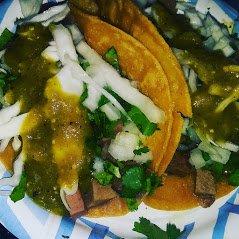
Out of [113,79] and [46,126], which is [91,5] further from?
[46,126]

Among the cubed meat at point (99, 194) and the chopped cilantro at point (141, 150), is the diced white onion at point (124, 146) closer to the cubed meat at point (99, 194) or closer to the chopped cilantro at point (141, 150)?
the chopped cilantro at point (141, 150)

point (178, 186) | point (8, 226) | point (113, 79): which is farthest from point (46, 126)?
point (178, 186)

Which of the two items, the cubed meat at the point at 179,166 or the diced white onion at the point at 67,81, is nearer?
the diced white onion at the point at 67,81

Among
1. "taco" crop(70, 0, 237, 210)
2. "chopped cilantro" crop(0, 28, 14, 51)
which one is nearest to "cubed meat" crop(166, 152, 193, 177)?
"taco" crop(70, 0, 237, 210)

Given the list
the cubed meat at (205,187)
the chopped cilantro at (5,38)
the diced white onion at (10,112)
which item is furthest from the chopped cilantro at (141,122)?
the chopped cilantro at (5,38)

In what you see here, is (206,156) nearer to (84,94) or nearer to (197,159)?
(197,159)
